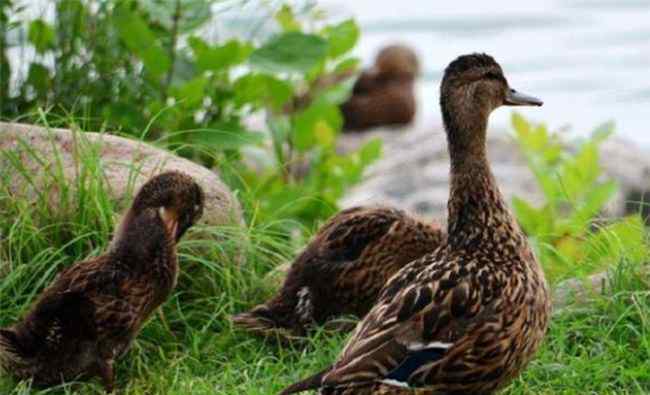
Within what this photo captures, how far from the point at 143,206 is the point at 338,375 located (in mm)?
1266

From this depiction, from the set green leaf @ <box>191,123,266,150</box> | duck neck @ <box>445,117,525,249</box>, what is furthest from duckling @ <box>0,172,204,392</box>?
green leaf @ <box>191,123,266,150</box>

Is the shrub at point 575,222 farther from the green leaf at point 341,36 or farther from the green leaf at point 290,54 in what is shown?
the green leaf at point 290,54

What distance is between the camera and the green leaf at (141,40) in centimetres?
825

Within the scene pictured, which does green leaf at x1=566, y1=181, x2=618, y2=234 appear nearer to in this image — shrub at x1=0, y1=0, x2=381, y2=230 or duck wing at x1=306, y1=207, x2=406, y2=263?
duck wing at x1=306, y1=207, x2=406, y2=263

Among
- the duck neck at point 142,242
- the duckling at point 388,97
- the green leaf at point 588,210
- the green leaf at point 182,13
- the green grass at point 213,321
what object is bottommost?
the duckling at point 388,97

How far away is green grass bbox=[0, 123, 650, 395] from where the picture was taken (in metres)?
6.63

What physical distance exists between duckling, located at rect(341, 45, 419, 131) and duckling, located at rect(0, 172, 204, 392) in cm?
1153

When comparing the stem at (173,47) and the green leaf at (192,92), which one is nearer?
the green leaf at (192,92)

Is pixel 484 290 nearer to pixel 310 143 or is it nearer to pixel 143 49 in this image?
pixel 143 49

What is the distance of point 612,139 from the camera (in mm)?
14805

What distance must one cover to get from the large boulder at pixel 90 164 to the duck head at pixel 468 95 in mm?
1491

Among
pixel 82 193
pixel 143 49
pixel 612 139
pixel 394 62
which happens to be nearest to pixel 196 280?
pixel 82 193

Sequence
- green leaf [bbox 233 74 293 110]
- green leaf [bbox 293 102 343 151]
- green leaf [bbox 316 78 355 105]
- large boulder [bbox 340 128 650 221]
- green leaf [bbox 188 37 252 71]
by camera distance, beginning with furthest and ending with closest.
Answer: large boulder [bbox 340 128 650 221]
green leaf [bbox 316 78 355 105]
green leaf [bbox 293 102 343 151]
green leaf [bbox 233 74 293 110]
green leaf [bbox 188 37 252 71]

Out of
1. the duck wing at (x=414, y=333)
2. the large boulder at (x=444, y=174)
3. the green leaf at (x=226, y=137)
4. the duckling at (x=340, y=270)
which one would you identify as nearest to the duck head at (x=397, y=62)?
the large boulder at (x=444, y=174)
